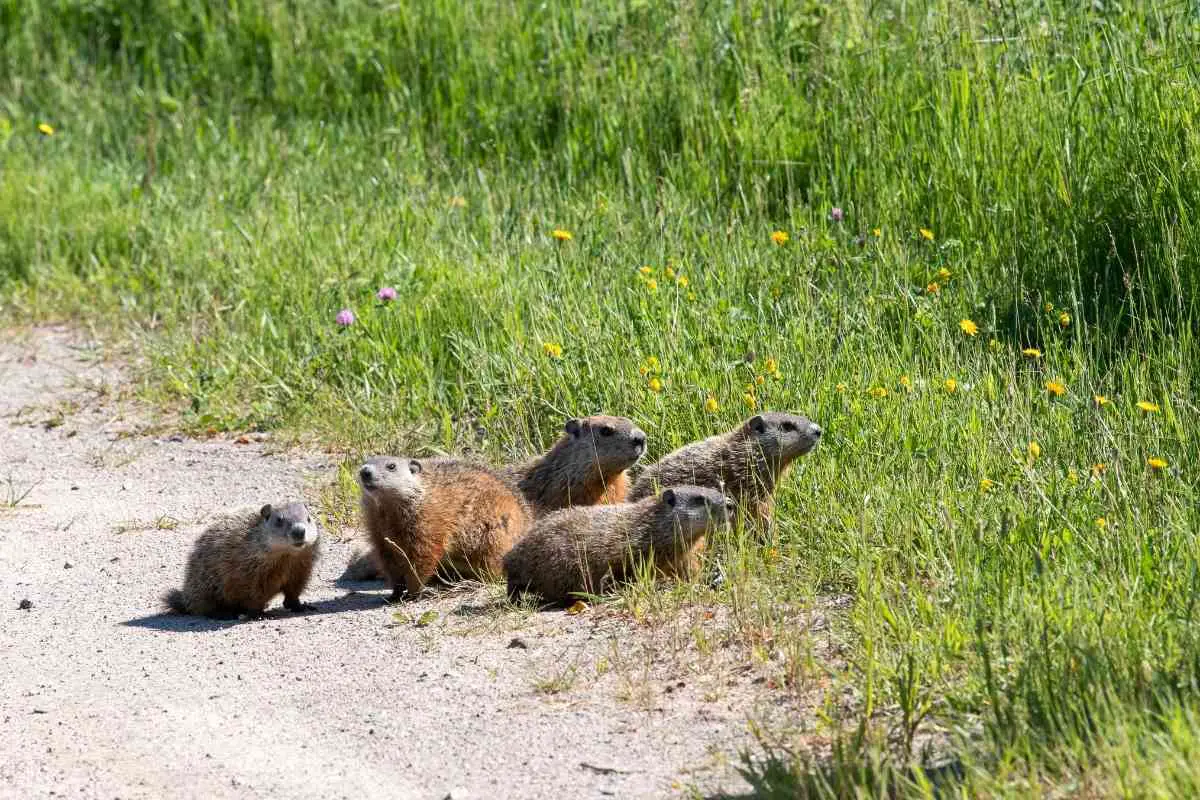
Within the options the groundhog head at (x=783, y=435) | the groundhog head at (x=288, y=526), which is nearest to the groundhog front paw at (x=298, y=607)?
the groundhog head at (x=288, y=526)

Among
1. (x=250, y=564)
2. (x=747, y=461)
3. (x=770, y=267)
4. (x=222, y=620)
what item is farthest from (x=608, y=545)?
(x=770, y=267)

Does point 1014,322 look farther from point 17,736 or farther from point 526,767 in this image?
point 17,736

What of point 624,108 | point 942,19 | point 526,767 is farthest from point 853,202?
point 526,767

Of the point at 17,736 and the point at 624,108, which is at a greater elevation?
the point at 624,108

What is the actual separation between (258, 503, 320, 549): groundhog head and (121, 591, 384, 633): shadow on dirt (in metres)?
0.30

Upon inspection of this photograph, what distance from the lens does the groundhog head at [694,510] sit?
6289 millimetres

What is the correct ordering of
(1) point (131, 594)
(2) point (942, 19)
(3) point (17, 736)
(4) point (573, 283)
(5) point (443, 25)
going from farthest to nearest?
(5) point (443, 25)
(2) point (942, 19)
(4) point (573, 283)
(1) point (131, 594)
(3) point (17, 736)

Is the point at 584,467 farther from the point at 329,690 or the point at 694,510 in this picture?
the point at 329,690

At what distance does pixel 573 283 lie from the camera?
8578 mm

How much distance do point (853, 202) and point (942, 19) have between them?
1.37 m

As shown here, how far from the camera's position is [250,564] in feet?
21.5

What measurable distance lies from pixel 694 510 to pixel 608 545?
0.37 m

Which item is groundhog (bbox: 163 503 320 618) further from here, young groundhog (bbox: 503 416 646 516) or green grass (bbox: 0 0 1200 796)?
green grass (bbox: 0 0 1200 796)

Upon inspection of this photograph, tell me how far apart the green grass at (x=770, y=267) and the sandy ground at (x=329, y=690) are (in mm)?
486
